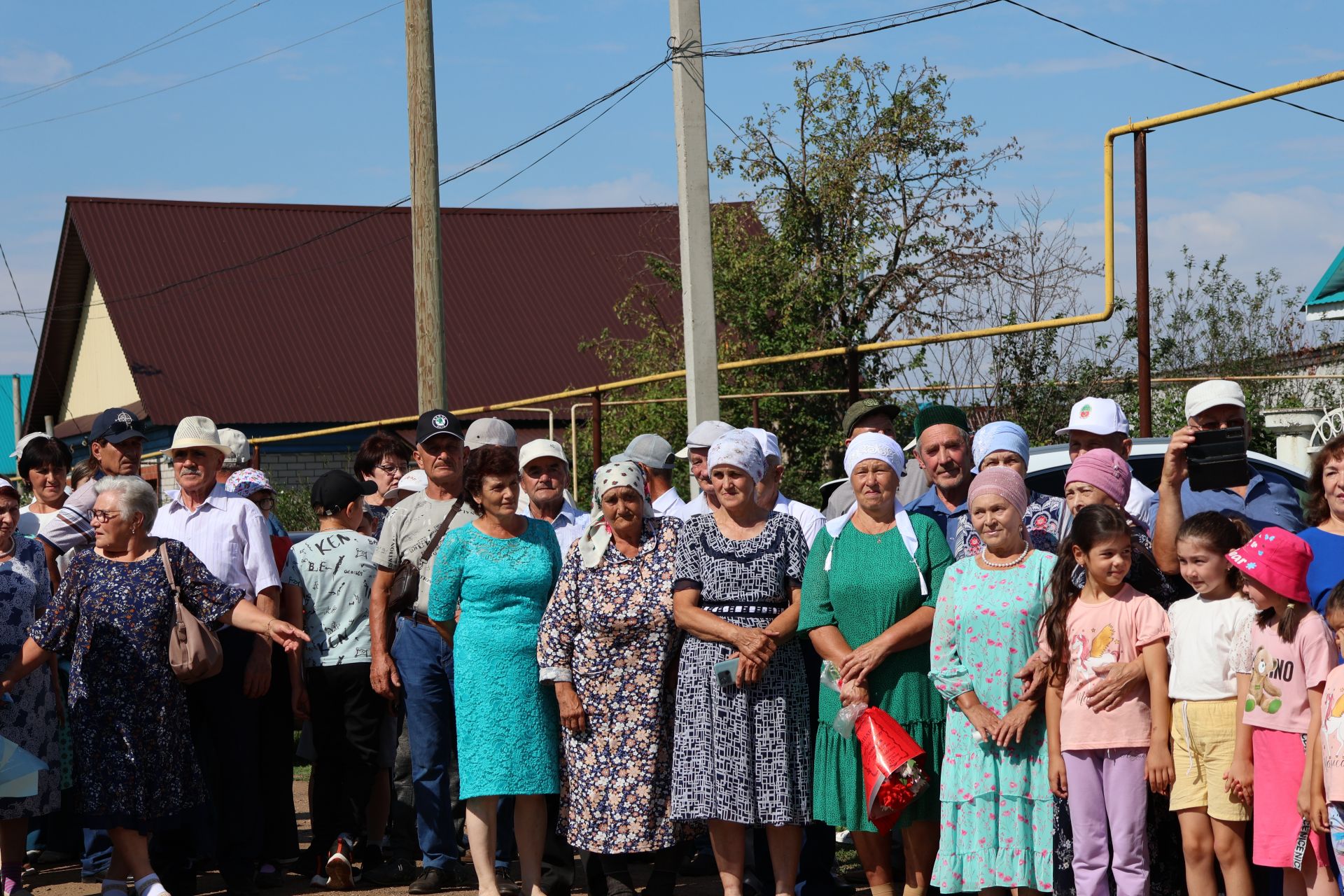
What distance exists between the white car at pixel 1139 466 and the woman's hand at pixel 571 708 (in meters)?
3.17

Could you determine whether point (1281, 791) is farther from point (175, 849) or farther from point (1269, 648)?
point (175, 849)

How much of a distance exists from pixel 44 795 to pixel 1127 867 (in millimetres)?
4460

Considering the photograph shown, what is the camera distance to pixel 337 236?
92.3ft

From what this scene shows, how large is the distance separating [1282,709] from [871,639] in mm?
1450

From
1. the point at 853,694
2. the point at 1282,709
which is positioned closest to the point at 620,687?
the point at 853,694

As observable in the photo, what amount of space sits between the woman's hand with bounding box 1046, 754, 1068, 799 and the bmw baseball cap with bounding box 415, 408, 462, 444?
3.06 m

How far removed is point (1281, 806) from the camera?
4.61m

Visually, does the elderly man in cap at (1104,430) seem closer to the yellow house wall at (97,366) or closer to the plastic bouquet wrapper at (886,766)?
the plastic bouquet wrapper at (886,766)

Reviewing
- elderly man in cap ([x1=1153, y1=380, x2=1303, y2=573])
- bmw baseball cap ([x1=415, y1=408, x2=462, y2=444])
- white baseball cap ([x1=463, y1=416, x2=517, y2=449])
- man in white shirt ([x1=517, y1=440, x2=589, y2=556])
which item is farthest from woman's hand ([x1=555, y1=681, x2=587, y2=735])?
elderly man in cap ([x1=1153, y1=380, x2=1303, y2=573])

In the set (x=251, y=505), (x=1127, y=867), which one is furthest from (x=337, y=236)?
(x=1127, y=867)

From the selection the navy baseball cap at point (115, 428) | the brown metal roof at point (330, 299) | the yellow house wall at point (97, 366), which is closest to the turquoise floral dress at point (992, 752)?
the navy baseball cap at point (115, 428)

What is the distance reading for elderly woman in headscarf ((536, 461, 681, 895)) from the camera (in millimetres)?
5887

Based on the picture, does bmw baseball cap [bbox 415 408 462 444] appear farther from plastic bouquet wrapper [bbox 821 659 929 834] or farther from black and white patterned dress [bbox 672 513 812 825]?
plastic bouquet wrapper [bbox 821 659 929 834]

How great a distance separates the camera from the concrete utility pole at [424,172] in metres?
10.5
